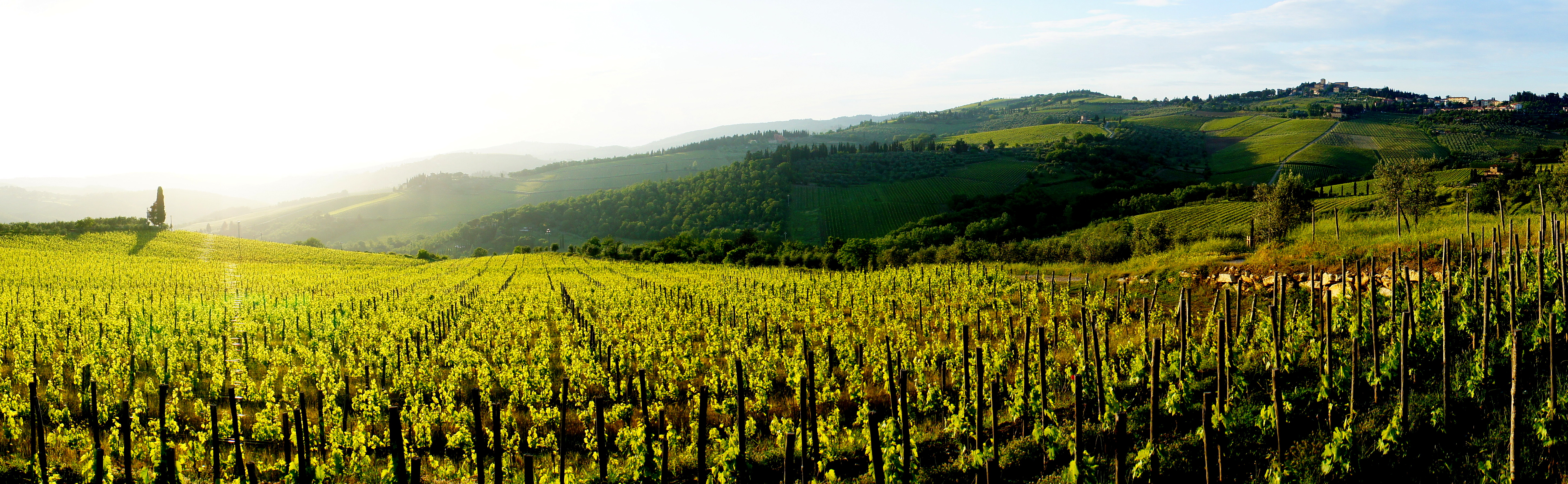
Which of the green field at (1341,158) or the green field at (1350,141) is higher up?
the green field at (1350,141)

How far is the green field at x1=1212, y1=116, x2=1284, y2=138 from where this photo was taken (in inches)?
5064

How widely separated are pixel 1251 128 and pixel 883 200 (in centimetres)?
8307

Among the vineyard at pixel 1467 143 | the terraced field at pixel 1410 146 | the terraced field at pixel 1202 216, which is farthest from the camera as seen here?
the terraced field at pixel 1410 146

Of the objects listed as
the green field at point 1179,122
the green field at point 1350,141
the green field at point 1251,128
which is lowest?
the green field at point 1350,141

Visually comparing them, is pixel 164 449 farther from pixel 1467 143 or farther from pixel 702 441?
pixel 1467 143

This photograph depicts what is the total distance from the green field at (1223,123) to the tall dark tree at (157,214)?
164 meters

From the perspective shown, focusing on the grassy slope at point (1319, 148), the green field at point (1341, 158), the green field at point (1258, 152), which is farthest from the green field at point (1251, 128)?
the green field at point (1341, 158)

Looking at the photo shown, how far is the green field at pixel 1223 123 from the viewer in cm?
13912

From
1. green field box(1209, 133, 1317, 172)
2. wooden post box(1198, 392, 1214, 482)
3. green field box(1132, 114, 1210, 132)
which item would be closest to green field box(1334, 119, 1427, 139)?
green field box(1209, 133, 1317, 172)

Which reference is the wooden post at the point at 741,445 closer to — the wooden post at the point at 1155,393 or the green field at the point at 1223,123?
the wooden post at the point at 1155,393

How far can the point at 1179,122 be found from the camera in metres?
152

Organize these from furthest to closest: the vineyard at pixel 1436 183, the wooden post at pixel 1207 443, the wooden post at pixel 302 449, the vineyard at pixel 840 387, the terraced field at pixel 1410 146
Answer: the terraced field at pixel 1410 146, the vineyard at pixel 1436 183, the wooden post at pixel 302 449, the vineyard at pixel 840 387, the wooden post at pixel 1207 443

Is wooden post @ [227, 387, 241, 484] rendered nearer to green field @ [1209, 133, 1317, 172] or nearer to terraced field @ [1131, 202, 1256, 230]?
terraced field @ [1131, 202, 1256, 230]

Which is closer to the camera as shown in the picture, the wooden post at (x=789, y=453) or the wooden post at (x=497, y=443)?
A: the wooden post at (x=789, y=453)
